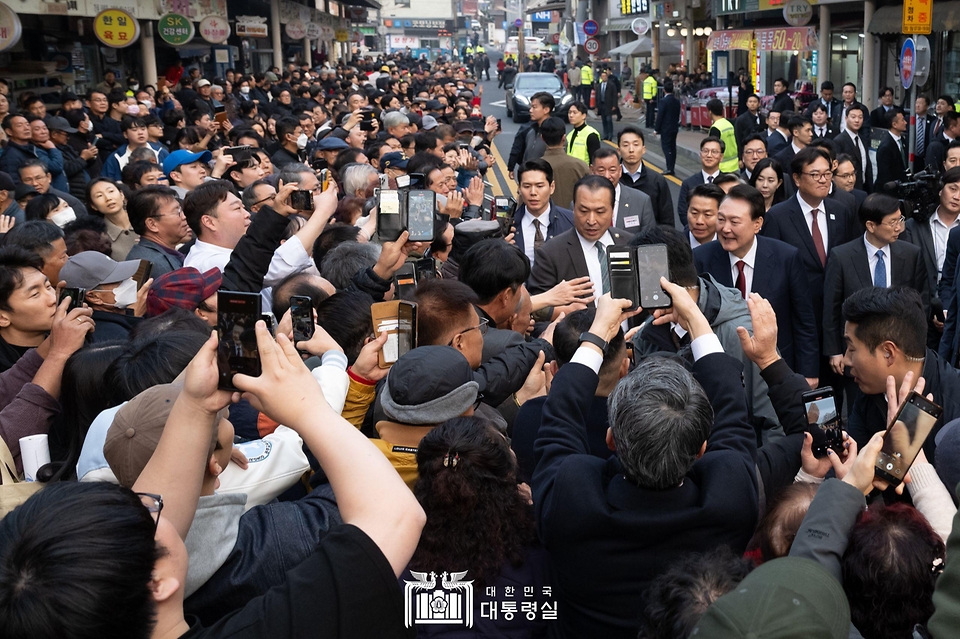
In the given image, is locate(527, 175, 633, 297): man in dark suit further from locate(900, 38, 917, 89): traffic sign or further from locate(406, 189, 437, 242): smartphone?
locate(900, 38, 917, 89): traffic sign

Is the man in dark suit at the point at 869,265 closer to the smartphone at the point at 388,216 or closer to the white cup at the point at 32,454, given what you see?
the smartphone at the point at 388,216

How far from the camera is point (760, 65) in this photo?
96.8ft

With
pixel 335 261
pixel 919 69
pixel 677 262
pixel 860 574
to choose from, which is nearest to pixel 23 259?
pixel 335 261

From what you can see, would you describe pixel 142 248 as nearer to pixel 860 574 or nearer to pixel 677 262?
pixel 677 262

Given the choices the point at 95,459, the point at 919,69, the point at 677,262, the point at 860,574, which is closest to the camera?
the point at 860,574

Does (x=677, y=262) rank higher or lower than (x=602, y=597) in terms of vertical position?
higher

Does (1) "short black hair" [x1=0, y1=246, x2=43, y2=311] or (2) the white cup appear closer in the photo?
(2) the white cup

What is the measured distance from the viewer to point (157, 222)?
587 cm

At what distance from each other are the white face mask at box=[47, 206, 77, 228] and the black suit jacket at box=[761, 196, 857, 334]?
490cm

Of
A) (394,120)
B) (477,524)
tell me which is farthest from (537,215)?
(394,120)

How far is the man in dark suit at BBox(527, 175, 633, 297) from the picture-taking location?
19.4 feet

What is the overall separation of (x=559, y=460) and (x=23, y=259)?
9.06 ft

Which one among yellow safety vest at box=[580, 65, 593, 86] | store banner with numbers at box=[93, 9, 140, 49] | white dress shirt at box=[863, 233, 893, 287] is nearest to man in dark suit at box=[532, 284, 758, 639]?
white dress shirt at box=[863, 233, 893, 287]

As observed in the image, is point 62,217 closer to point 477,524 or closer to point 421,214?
point 421,214
